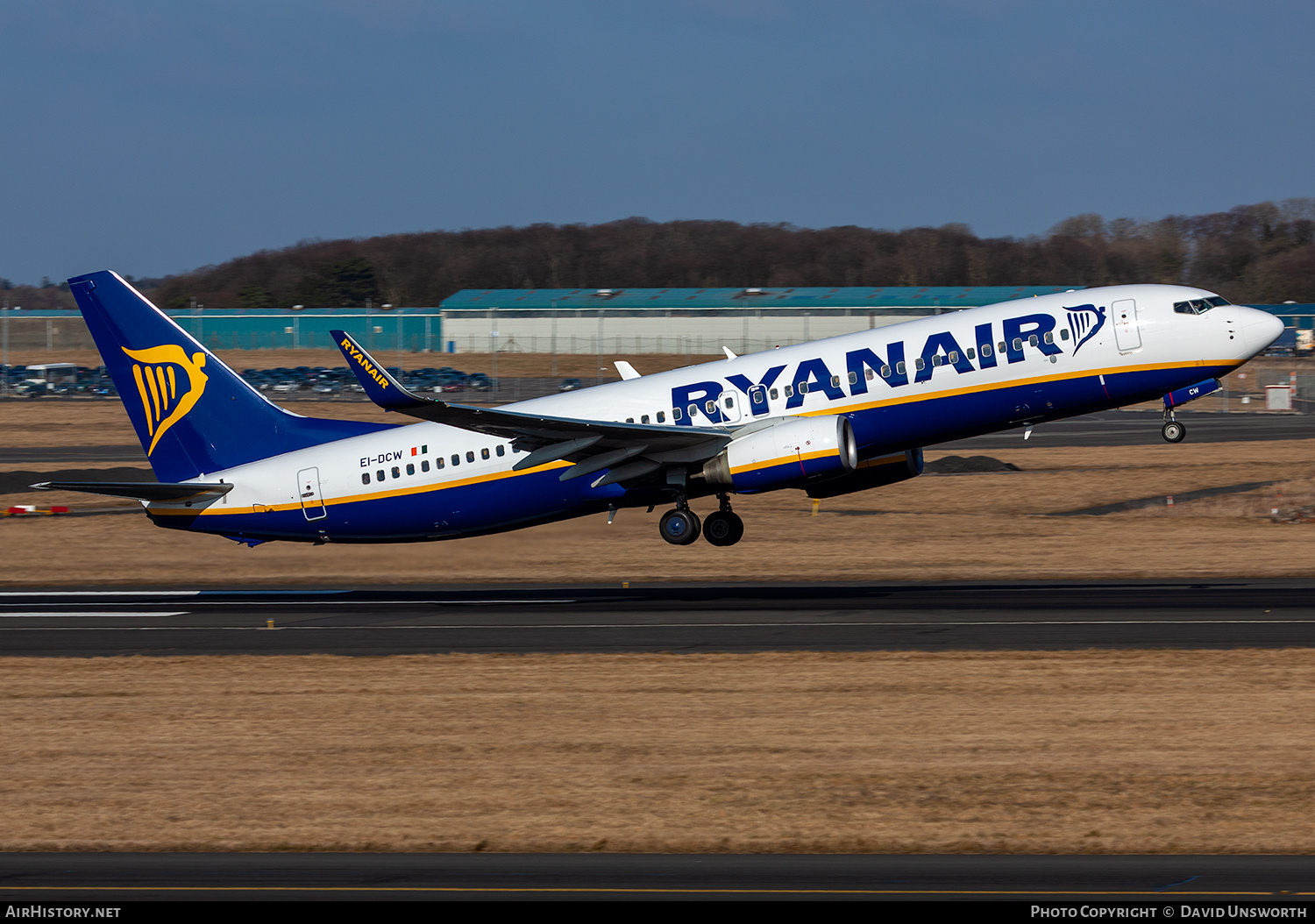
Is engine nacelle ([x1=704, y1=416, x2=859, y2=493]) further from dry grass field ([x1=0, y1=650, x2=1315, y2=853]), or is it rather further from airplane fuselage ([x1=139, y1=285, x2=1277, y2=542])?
dry grass field ([x1=0, y1=650, x2=1315, y2=853])

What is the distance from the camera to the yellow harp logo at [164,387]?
34.7 metres

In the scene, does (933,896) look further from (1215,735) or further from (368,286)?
(368,286)

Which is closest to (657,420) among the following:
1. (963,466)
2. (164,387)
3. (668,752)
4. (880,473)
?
(880,473)

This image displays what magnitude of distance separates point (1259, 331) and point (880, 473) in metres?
8.84

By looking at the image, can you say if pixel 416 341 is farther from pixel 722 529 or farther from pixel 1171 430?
pixel 1171 430

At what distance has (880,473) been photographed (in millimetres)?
33156

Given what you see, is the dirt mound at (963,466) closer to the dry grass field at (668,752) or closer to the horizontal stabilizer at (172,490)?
the horizontal stabilizer at (172,490)

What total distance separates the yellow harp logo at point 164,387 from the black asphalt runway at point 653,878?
21321mm

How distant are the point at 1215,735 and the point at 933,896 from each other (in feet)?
26.6

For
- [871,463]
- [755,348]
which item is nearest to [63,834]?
[871,463]

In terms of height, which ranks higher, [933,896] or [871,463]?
[871,463]

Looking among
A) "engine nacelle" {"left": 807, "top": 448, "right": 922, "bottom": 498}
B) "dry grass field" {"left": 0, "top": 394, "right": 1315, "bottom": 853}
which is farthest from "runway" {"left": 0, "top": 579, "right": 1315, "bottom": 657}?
"engine nacelle" {"left": 807, "top": 448, "right": 922, "bottom": 498}

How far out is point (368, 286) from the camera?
178 metres

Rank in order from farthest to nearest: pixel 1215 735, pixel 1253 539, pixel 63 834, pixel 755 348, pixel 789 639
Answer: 1. pixel 755 348
2. pixel 1253 539
3. pixel 789 639
4. pixel 1215 735
5. pixel 63 834
